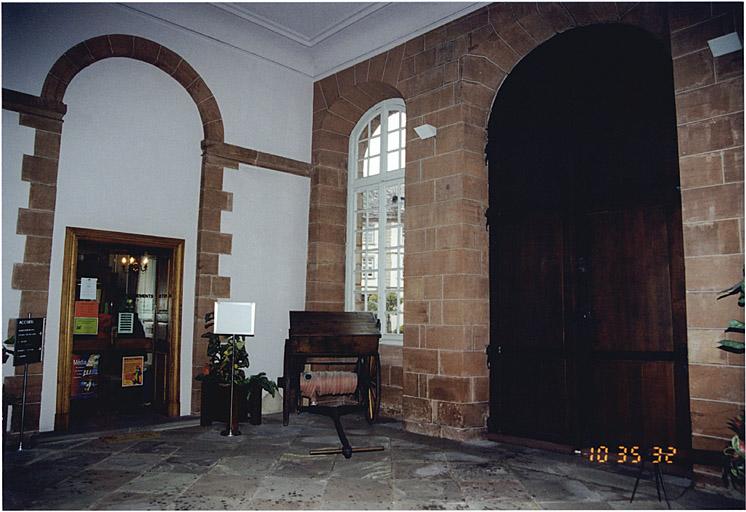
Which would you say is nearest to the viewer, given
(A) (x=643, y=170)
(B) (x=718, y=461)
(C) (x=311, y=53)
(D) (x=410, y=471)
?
(B) (x=718, y=461)

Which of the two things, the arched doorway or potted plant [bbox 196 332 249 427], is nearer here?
the arched doorway

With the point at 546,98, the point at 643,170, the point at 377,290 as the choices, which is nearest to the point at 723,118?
the point at 643,170

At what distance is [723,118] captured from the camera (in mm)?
3723

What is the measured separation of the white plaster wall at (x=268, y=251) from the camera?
256 inches

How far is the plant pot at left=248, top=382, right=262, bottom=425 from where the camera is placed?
18.7ft

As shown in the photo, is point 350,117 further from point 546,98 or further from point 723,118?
point 723,118

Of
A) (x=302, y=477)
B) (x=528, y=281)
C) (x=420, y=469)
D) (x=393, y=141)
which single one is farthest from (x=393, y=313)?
(x=302, y=477)

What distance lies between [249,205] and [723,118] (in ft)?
15.1

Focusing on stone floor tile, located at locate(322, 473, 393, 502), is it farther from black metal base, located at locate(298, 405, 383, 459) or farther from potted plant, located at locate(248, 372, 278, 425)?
potted plant, located at locate(248, 372, 278, 425)

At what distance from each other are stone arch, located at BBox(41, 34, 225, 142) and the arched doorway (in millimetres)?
2982

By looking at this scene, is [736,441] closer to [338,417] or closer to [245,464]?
[338,417]

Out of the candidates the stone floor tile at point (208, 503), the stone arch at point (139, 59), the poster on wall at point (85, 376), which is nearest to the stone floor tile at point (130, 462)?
the stone floor tile at point (208, 503)

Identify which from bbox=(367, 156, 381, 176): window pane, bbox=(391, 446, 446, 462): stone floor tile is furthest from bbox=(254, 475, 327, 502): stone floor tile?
bbox=(367, 156, 381, 176): window pane

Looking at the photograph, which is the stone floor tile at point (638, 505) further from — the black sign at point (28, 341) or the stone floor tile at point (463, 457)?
the black sign at point (28, 341)
